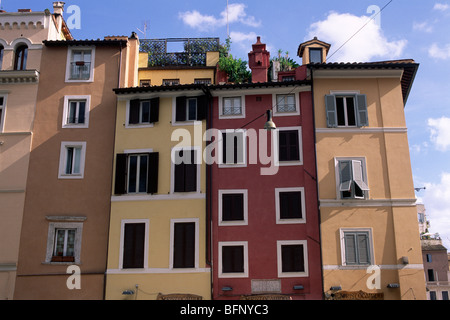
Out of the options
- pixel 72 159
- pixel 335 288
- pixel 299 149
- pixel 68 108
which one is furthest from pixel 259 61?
pixel 335 288

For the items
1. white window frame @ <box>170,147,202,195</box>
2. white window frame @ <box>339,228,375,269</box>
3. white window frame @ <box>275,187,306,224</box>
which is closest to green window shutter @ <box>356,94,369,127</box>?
white window frame @ <box>275,187,306,224</box>

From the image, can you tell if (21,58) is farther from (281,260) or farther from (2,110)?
(281,260)

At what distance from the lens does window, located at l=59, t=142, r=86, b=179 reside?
2600 cm

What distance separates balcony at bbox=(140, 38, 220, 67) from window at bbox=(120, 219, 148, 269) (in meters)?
18.7

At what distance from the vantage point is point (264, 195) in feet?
81.7

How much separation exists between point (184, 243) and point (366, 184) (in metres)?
10.3

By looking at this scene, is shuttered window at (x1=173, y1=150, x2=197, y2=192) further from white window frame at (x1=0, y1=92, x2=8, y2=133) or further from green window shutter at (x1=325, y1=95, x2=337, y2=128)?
white window frame at (x1=0, y1=92, x2=8, y2=133)

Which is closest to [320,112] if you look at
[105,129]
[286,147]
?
[286,147]

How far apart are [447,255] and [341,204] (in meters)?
58.3

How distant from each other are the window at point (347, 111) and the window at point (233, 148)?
497cm

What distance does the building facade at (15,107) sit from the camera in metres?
25.0

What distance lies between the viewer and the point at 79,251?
24.7 meters
